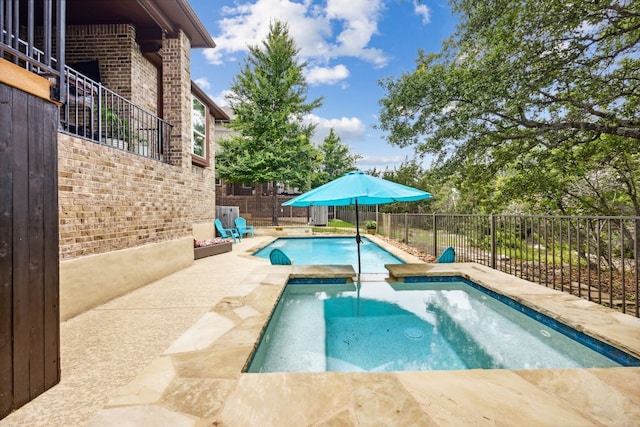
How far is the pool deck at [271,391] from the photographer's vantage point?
1.71 meters

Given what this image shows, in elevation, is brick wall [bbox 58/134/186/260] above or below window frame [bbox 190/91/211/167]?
below

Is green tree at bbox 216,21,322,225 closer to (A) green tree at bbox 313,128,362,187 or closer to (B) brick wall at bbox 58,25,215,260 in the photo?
(B) brick wall at bbox 58,25,215,260

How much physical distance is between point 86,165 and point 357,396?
14.7 ft

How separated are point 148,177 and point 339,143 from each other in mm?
24098

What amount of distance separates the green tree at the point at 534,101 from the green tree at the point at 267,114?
9.35 metres

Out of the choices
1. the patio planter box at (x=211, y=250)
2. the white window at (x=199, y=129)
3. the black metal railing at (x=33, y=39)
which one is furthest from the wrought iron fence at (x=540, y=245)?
the white window at (x=199, y=129)

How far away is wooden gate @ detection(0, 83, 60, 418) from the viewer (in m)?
1.80

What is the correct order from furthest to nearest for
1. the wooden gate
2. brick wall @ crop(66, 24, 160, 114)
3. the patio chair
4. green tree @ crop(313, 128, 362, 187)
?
green tree @ crop(313, 128, 362, 187) → the patio chair → brick wall @ crop(66, 24, 160, 114) → the wooden gate

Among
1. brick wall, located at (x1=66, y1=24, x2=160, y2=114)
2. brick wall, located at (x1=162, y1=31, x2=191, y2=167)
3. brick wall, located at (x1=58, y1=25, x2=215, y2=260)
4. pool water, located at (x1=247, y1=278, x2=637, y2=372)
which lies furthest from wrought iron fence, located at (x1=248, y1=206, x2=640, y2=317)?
brick wall, located at (x1=66, y1=24, x2=160, y2=114)

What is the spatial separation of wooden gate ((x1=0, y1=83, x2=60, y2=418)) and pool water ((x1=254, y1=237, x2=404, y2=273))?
20.2 ft

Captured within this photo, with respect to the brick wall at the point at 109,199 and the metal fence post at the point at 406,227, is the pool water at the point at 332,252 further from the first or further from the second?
the brick wall at the point at 109,199

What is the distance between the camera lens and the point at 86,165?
4.00m

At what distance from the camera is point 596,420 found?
168 centimetres

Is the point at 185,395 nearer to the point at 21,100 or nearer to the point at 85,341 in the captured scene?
the point at 85,341
